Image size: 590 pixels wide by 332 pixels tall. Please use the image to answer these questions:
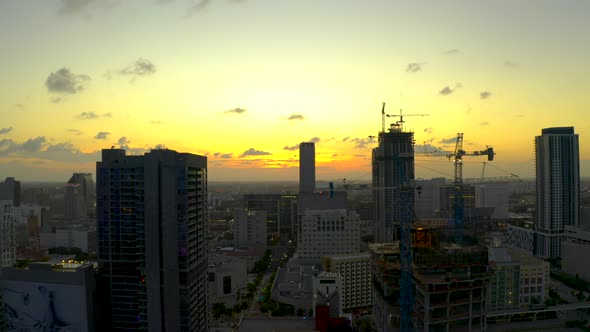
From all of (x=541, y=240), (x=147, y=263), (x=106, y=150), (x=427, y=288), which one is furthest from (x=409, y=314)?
(x=541, y=240)

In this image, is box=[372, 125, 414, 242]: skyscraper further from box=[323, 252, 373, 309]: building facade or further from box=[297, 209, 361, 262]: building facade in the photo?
box=[323, 252, 373, 309]: building facade

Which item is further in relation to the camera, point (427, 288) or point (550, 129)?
point (550, 129)

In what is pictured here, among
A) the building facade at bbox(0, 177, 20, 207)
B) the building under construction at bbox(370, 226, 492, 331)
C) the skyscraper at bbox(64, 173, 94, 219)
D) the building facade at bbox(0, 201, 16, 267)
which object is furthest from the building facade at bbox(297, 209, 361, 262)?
the skyscraper at bbox(64, 173, 94, 219)

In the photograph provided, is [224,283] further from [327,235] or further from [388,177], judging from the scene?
[388,177]

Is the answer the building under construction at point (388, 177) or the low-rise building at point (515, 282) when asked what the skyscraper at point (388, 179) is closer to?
the building under construction at point (388, 177)

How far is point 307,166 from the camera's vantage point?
6047cm

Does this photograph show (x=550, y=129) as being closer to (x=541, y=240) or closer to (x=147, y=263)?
(x=541, y=240)

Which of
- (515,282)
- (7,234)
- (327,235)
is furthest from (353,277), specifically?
(7,234)

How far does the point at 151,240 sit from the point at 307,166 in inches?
1901

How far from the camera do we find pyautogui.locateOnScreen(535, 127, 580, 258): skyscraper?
35.8m

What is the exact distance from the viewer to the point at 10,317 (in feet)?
44.7

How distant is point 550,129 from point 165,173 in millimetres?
36799

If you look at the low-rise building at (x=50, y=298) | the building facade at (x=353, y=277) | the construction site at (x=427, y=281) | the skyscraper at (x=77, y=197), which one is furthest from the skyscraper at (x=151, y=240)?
the skyscraper at (x=77, y=197)

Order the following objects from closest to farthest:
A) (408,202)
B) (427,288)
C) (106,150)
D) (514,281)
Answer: (427,288)
(106,150)
(408,202)
(514,281)
